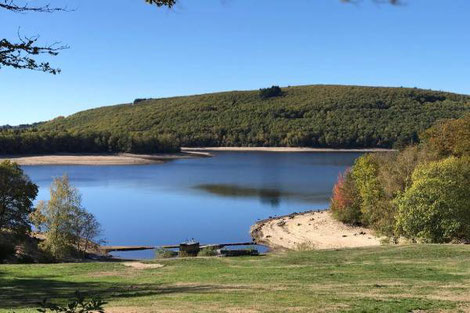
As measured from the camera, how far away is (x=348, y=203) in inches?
1871

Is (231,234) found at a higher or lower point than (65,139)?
lower

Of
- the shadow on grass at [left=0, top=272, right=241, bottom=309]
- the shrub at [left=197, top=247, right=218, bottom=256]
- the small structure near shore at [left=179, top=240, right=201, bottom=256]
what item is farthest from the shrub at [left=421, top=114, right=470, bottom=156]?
the shadow on grass at [left=0, top=272, right=241, bottom=309]

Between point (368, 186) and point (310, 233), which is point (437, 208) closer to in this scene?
point (368, 186)

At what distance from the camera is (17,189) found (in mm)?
32156

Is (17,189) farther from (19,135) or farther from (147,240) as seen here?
(19,135)

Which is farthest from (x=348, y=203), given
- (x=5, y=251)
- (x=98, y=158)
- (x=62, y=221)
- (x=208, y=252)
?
(x=98, y=158)

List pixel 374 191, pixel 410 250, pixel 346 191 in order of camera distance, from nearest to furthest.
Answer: pixel 410 250
pixel 374 191
pixel 346 191

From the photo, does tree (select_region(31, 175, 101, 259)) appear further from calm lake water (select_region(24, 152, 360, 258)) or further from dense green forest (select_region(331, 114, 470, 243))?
dense green forest (select_region(331, 114, 470, 243))

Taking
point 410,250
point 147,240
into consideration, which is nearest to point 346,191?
point 147,240

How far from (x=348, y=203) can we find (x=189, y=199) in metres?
22.6

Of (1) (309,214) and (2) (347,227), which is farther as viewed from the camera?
(1) (309,214)

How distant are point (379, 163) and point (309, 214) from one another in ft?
36.1

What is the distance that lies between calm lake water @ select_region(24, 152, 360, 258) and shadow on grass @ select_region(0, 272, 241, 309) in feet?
67.9

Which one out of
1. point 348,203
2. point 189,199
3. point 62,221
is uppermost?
point 62,221
